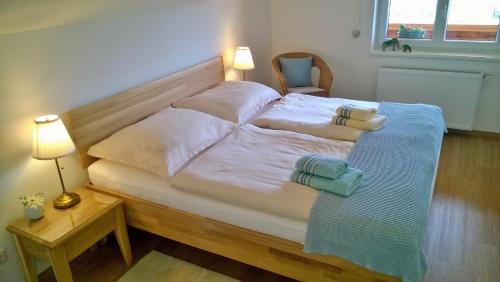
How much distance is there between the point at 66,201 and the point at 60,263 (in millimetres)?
353

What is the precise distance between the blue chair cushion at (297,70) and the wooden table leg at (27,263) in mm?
2759

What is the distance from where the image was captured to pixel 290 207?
6.01ft

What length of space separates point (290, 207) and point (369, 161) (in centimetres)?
61

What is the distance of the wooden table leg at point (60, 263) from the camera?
6.07 ft

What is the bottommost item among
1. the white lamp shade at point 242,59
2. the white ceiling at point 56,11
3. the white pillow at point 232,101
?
the white pillow at point 232,101

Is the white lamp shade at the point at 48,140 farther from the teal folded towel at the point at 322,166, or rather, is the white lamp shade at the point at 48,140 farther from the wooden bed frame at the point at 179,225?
the teal folded towel at the point at 322,166

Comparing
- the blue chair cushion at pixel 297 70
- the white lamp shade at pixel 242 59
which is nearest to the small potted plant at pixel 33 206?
the white lamp shade at pixel 242 59

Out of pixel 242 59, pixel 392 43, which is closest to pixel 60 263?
pixel 242 59

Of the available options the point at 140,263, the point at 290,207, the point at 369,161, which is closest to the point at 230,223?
the point at 290,207

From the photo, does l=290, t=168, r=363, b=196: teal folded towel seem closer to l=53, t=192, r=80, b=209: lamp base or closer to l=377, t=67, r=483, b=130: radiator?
l=53, t=192, r=80, b=209: lamp base

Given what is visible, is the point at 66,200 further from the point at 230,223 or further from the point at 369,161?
the point at 369,161

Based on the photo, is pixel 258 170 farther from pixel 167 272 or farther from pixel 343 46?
pixel 343 46

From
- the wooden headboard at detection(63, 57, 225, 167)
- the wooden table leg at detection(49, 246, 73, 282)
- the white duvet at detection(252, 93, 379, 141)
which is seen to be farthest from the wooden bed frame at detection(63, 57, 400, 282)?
the white duvet at detection(252, 93, 379, 141)

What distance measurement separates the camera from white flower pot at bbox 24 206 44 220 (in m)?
1.97
